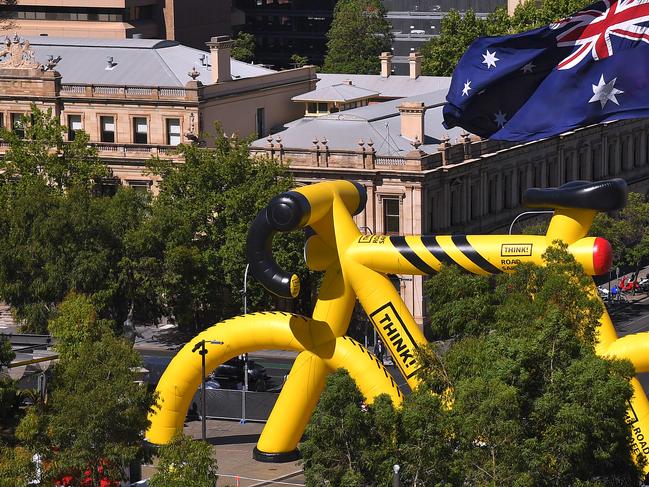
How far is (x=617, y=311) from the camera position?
131m

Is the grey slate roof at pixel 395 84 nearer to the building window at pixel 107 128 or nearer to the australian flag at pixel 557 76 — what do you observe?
the building window at pixel 107 128

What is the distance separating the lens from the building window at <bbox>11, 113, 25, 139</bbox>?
136 m

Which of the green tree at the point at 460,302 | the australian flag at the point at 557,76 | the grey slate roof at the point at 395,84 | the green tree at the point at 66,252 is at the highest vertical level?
the australian flag at the point at 557,76

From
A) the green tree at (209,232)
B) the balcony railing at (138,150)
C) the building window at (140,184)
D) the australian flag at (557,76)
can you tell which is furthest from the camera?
the balcony railing at (138,150)

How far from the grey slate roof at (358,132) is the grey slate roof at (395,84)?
22718 mm

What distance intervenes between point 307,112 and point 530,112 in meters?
69.8

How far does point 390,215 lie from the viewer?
127875 millimetres

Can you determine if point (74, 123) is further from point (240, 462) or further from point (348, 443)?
point (348, 443)

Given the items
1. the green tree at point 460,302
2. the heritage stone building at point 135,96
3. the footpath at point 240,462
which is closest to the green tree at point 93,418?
the footpath at point 240,462

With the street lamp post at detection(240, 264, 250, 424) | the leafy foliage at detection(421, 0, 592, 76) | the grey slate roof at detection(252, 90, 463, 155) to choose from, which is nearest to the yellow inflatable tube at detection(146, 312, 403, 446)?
the street lamp post at detection(240, 264, 250, 424)

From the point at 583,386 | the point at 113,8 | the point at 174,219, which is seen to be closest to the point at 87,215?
the point at 174,219

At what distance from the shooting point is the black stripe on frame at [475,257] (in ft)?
260

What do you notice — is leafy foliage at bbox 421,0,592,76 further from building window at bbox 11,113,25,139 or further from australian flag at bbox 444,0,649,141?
australian flag at bbox 444,0,649,141

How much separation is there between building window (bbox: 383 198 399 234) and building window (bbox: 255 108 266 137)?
1689 cm
